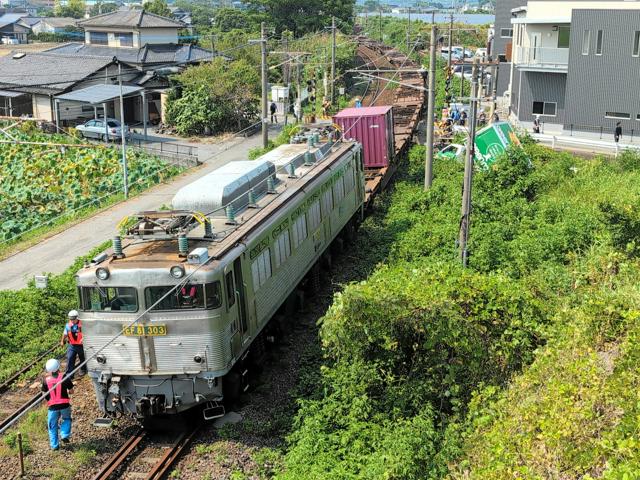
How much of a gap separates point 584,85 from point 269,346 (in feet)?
105

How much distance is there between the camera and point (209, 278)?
1239 centimetres

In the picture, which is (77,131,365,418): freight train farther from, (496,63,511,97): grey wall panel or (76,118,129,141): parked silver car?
(496,63,511,97): grey wall panel

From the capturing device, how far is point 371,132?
99.3 ft

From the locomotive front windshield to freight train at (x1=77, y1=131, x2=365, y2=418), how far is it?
2cm

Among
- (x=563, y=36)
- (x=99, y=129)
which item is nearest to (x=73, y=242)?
(x=99, y=129)

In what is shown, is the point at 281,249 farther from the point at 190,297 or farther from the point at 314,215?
the point at 190,297

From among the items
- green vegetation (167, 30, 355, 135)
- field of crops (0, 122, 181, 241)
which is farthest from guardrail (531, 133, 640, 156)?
field of crops (0, 122, 181, 241)

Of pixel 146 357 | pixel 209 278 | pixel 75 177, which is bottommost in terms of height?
pixel 75 177

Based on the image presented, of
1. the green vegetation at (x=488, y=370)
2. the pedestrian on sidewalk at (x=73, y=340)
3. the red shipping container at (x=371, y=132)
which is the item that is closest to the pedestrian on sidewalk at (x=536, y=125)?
the red shipping container at (x=371, y=132)

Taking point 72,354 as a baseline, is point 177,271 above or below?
above

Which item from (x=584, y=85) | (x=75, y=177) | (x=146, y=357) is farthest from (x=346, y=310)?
(x=584, y=85)

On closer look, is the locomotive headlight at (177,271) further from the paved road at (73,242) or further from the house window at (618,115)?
the house window at (618,115)

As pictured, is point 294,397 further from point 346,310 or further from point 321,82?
point 321,82

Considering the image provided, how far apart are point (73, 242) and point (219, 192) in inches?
517
